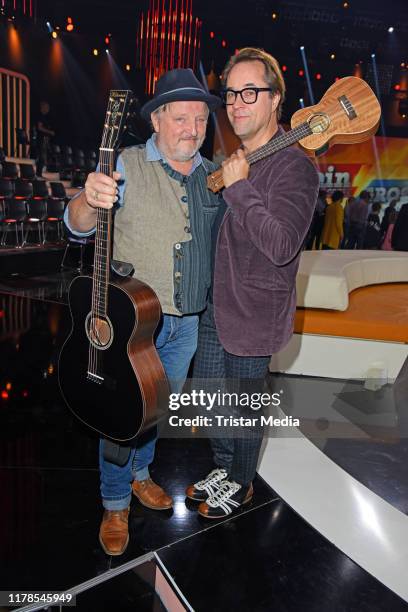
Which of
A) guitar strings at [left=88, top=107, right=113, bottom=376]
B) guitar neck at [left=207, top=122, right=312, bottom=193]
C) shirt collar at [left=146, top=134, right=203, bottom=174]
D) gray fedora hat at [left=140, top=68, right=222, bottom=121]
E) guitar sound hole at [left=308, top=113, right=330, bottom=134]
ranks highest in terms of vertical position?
gray fedora hat at [left=140, top=68, right=222, bottom=121]

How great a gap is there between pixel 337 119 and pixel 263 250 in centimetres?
51

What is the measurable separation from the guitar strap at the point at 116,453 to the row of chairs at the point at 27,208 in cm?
697

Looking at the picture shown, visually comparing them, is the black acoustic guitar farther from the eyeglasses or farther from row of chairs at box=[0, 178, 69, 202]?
row of chairs at box=[0, 178, 69, 202]

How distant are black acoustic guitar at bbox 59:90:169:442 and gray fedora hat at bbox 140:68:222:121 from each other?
18 centimetres

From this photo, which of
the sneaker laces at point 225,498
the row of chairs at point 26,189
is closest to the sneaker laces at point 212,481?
the sneaker laces at point 225,498

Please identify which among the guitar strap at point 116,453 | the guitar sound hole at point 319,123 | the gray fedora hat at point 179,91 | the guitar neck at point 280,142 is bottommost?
the guitar strap at point 116,453

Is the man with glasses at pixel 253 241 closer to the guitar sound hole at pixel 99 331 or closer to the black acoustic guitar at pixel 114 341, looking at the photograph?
the black acoustic guitar at pixel 114 341

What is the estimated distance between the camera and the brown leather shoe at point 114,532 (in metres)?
1.88

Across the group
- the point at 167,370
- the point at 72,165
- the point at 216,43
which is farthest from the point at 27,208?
the point at 167,370

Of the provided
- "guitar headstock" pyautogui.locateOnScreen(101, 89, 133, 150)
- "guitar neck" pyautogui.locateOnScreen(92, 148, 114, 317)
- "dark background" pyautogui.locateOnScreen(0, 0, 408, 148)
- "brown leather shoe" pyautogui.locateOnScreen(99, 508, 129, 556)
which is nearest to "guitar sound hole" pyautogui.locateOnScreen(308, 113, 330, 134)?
"guitar headstock" pyautogui.locateOnScreen(101, 89, 133, 150)

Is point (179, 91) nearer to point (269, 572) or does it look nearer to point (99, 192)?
point (99, 192)

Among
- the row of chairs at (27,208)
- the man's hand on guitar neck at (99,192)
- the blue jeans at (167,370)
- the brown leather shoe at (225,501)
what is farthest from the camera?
the row of chairs at (27,208)

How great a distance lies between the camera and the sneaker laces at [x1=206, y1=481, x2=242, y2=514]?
2.13 metres

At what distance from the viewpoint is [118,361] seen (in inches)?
68.1
